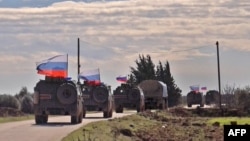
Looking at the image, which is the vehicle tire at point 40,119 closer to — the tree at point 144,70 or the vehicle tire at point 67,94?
the vehicle tire at point 67,94

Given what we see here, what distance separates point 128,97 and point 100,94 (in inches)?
462

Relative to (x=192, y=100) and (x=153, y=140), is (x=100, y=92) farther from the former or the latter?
(x=192, y=100)

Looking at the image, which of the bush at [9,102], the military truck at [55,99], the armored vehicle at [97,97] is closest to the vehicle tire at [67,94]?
the military truck at [55,99]

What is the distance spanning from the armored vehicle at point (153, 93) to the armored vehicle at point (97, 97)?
1940 centimetres

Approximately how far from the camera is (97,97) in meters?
47.7

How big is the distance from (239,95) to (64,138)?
47793mm

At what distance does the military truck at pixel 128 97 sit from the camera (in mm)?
59156

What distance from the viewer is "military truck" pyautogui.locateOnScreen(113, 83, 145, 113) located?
5916 cm

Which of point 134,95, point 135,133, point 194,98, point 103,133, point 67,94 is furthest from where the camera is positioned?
point 194,98

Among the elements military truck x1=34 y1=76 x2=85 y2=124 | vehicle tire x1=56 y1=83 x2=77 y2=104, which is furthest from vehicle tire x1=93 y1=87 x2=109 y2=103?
vehicle tire x1=56 y1=83 x2=77 y2=104

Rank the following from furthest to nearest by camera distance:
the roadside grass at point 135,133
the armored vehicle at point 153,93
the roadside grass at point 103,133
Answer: the armored vehicle at point 153,93 < the roadside grass at point 135,133 < the roadside grass at point 103,133

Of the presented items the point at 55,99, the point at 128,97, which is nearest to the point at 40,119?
the point at 55,99

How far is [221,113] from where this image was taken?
202ft

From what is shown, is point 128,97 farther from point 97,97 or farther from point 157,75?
point 157,75
